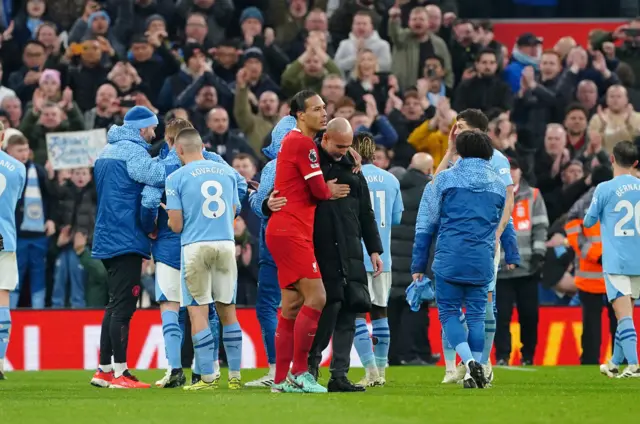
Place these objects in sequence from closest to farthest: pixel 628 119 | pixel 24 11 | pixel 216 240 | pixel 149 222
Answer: pixel 216 240, pixel 149 222, pixel 628 119, pixel 24 11

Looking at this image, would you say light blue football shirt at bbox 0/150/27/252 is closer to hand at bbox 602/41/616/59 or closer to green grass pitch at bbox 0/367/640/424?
green grass pitch at bbox 0/367/640/424

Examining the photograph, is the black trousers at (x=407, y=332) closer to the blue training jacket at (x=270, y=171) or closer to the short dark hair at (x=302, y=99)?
the blue training jacket at (x=270, y=171)

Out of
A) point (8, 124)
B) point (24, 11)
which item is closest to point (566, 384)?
point (8, 124)

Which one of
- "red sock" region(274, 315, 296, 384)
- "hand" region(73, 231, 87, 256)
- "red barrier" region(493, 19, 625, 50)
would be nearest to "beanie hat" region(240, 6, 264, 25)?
"red barrier" region(493, 19, 625, 50)

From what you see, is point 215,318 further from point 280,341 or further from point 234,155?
point 234,155

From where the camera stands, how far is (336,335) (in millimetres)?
12117

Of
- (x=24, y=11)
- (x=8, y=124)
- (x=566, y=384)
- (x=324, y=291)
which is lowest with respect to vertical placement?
(x=566, y=384)

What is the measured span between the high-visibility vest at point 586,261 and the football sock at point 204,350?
655 cm

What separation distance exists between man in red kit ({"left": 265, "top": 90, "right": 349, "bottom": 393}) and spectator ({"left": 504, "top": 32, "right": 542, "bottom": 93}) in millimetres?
11935

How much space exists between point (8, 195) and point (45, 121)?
6404mm

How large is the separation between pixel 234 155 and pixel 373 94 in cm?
281

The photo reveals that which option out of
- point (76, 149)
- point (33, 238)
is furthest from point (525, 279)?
point (33, 238)

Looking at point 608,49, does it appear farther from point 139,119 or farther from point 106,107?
point 139,119

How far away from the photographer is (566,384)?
1416cm
